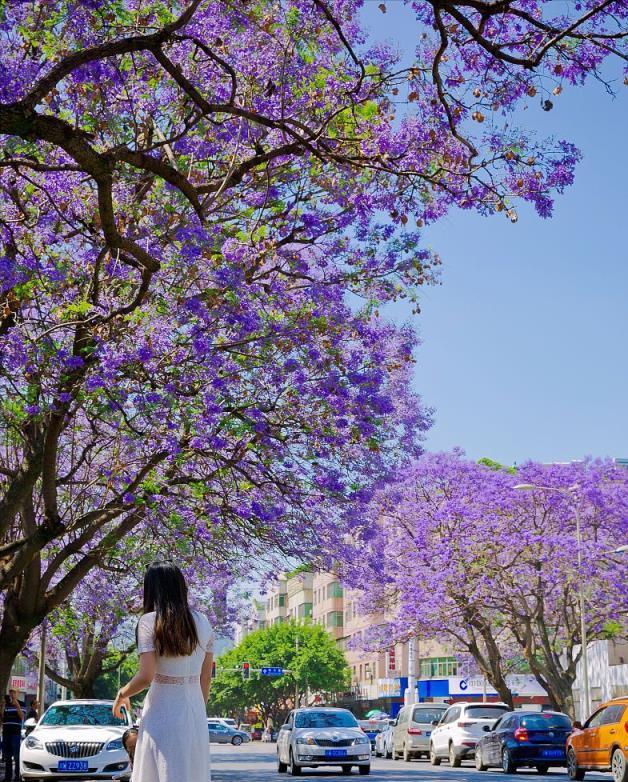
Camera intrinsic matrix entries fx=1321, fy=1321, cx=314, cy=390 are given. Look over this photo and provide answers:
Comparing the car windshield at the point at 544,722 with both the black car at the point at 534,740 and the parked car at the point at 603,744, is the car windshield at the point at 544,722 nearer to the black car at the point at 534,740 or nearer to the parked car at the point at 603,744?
the black car at the point at 534,740

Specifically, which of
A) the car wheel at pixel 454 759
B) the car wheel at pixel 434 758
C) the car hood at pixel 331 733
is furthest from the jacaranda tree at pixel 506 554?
the car hood at pixel 331 733

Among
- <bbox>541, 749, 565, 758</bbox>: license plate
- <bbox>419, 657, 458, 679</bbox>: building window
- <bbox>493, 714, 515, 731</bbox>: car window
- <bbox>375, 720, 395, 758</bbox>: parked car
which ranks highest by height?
<bbox>419, 657, 458, 679</bbox>: building window

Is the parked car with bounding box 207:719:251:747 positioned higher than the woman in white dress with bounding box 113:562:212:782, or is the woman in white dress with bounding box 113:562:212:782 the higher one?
the parked car with bounding box 207:719:251:747

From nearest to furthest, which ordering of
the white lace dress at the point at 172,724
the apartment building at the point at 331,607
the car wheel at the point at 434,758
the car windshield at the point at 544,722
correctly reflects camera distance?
the white lace dress at the point at 172,724, the car windshield at the point at 544,722, the car wheel at the point at 434,758, the apartment building at the point at 331,607

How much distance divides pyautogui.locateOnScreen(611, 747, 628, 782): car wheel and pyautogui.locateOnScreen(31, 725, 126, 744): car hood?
7.93 m

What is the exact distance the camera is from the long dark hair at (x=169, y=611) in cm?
598

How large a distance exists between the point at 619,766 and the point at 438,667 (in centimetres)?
6006

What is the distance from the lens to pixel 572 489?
40.5 meters

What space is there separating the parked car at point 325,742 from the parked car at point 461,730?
762 centimetres

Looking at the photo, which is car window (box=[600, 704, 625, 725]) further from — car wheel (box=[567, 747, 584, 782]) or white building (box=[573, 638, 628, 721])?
white building (box=[573, 638, 628, 721])

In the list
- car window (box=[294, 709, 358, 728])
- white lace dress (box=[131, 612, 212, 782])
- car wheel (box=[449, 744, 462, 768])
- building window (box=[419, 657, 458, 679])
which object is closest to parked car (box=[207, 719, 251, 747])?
building window (box=[419, 657, 458, 679])

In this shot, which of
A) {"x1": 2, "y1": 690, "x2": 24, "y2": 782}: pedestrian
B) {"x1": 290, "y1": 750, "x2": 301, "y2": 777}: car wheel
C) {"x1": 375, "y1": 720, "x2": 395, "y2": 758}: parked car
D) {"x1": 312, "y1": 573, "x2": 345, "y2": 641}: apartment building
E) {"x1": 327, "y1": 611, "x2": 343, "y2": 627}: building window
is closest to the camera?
{"x1": 2, "y1": 690, "x2": 24, "y2": 782}: pedestrian

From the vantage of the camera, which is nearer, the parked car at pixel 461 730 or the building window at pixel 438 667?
the parked car at pixel 461 730

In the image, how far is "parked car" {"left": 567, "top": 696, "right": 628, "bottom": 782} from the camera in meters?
21.4
